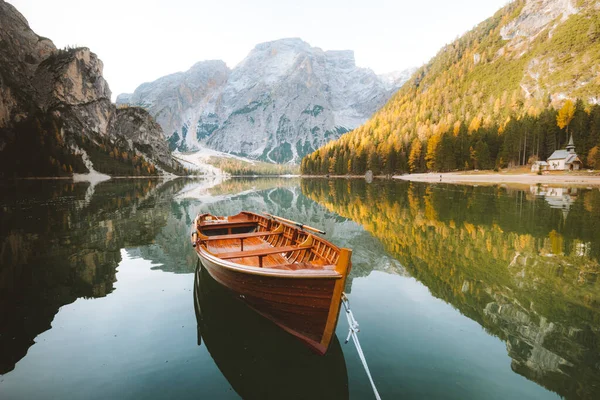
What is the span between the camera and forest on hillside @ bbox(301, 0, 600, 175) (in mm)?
89938

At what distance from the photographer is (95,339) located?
866 cm

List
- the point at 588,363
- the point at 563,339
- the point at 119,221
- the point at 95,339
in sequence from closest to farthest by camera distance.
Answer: the point at 588,363 → the point at 563,339 → the point at 95,339 → the point at 119,221

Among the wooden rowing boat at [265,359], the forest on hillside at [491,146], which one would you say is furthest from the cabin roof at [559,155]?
the wooden rowing boat at [265,359]

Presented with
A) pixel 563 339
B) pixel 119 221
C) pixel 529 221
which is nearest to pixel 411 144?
pixel 529 221

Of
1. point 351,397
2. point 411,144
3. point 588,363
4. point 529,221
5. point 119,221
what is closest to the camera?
point 351,397

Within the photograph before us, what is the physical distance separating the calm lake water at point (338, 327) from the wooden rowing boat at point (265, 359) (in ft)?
0.13

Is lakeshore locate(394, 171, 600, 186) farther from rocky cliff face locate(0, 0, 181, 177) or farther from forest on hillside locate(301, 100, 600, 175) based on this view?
rocky cliff face locate(0, 0, 181, 177)

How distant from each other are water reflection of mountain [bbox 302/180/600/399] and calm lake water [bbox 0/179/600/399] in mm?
56

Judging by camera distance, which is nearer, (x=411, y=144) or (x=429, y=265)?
(x=429, y=265)

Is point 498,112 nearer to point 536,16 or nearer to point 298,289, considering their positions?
point 536,16

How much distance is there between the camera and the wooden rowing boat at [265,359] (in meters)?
6.54

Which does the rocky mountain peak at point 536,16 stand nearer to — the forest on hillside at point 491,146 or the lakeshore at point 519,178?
the forest on hillside at point 491,146

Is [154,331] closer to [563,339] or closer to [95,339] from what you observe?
[95,339]

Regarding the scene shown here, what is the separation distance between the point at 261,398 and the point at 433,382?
3.77 meters
